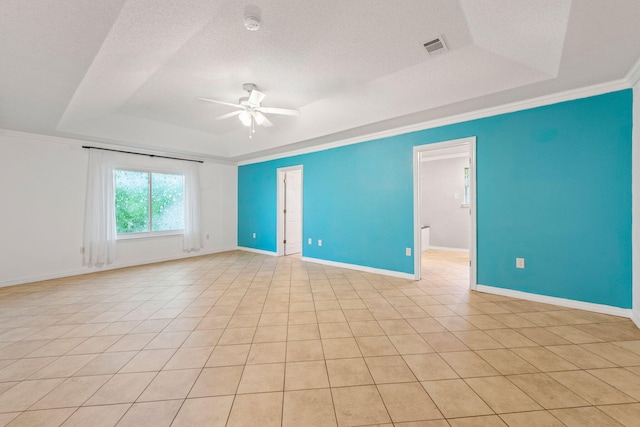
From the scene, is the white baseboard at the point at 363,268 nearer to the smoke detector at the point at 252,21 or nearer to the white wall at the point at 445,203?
the white wall at the point at 445,203

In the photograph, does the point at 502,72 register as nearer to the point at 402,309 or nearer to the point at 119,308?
the point at 402,309

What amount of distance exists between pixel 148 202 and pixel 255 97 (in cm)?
395

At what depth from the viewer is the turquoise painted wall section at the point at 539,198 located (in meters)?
2.72

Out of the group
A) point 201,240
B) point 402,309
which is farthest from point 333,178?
point 201,240

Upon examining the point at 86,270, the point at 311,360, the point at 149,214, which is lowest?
the point at 311,360

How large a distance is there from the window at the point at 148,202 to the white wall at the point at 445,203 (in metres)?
6.30

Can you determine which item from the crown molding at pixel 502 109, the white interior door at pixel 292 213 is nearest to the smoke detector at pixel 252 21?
the crown molding at pixel 502 109

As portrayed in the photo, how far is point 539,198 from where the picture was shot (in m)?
3.11

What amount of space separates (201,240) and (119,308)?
A: 3.26 meters

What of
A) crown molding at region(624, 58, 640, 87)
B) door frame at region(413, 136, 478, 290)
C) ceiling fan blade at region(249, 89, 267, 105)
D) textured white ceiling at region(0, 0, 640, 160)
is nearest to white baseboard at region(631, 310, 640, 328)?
door frame at region(413, 136, 478, 290)

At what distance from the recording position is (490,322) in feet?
8.48

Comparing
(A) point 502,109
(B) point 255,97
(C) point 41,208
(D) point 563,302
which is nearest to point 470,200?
(A) point 502,109

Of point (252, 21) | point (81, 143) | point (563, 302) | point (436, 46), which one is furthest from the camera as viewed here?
point (81, 143)

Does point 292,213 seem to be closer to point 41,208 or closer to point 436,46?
point 41,208
